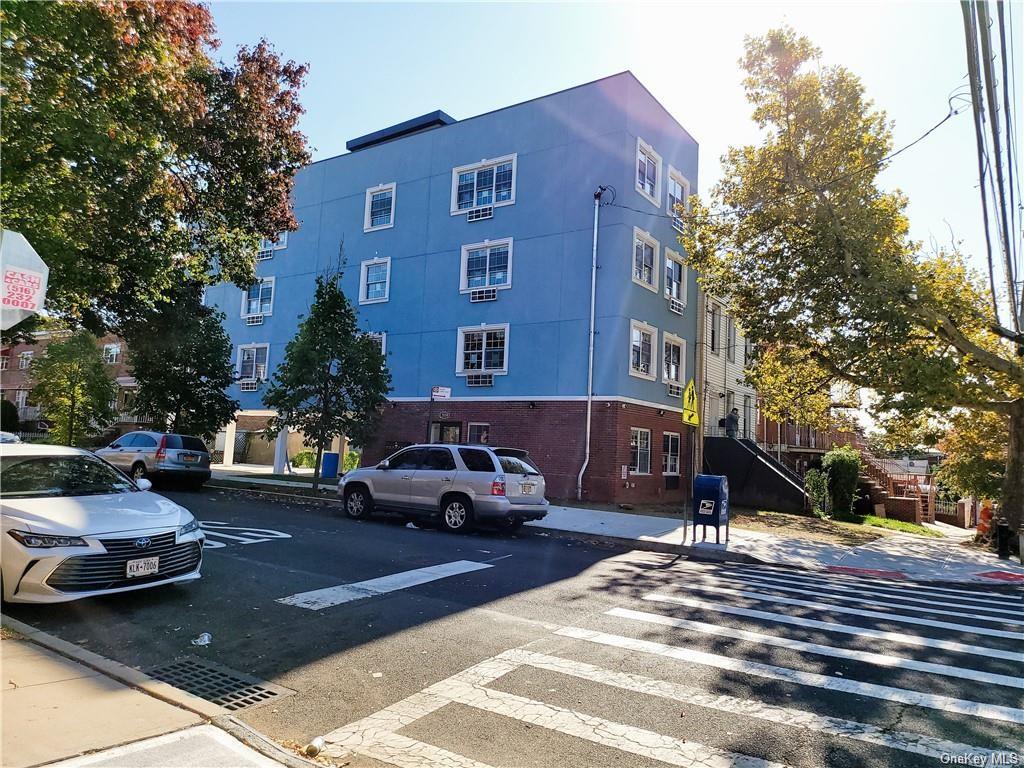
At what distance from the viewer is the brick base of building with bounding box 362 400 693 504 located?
20250 mm

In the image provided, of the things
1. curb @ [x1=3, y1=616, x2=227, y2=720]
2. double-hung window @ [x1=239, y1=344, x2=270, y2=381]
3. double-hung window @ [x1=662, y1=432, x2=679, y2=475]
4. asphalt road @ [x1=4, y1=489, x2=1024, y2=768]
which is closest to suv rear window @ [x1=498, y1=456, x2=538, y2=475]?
asphalt road @ [x1=4, y1=489, x2=1024, y2=768]

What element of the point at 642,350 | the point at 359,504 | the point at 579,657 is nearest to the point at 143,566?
the point at 579,657

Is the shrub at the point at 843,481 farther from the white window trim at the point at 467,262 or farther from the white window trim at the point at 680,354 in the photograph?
the white window trim at the point at 467,262

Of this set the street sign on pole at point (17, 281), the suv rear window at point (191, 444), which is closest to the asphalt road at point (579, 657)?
the street sign on pole at point (17, 281)

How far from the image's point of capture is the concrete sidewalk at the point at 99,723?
3514mm

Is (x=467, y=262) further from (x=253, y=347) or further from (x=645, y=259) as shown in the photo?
(x=253, y=347)

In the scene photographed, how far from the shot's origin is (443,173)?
24.9 meters

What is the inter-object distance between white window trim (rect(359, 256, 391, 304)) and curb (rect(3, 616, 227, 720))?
20948 mm

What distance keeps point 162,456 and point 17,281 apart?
15.7 metres

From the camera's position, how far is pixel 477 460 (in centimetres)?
1334

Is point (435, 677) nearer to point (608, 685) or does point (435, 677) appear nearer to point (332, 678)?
point (332, 678)

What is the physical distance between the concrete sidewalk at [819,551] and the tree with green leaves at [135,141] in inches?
397

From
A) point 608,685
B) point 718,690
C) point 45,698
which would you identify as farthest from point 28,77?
point 718,690

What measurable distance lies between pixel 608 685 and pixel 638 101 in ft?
68.7
